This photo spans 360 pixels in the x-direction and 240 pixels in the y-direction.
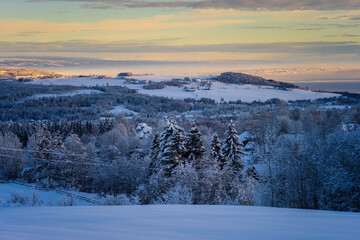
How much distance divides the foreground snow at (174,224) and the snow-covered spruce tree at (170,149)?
21.4 meters

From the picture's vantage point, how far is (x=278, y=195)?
23594 millimetres

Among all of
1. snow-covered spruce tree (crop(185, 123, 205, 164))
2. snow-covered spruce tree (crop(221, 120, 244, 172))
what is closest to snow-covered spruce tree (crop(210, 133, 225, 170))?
snow-covered spruce tree (crop(221, 120, 244, 172))

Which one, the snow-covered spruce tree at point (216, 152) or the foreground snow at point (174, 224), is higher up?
the foreground snow at point (174, 224)

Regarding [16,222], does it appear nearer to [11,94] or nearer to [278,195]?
[278,195]

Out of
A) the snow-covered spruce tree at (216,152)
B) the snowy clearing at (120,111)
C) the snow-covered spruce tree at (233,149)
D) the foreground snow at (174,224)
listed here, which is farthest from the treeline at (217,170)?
the snowy clearing at (120,111)

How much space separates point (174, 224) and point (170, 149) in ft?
77.8

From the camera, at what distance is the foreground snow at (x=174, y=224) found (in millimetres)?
6000

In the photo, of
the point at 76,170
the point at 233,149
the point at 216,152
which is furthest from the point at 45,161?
the point at 233,149

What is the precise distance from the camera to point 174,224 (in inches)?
270

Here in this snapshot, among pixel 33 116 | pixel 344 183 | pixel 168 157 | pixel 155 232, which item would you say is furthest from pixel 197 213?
pixel 33 116

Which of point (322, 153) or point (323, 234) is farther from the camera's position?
point (322, 153)

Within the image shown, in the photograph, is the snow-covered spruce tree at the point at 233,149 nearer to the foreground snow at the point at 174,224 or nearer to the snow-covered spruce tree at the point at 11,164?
the foreground snow at the point at 174,224

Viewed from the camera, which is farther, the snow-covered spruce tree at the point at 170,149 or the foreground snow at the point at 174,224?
the snow-covered spruce tree at the point at 170,149

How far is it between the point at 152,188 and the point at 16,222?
21.1 metres
